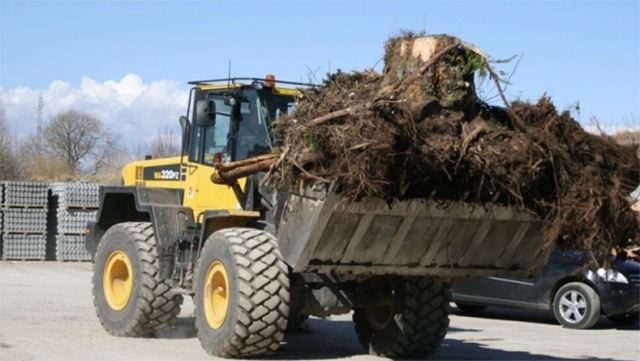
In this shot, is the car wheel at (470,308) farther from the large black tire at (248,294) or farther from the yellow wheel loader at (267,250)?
the large black tire at (248,294)

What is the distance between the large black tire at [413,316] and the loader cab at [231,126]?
1869 millimetres

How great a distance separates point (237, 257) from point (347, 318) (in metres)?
6.26

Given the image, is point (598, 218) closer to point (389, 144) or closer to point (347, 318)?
point (389, 144)

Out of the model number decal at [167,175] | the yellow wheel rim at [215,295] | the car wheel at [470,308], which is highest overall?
the model number decal at [167,175]

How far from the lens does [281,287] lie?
981 centimetres

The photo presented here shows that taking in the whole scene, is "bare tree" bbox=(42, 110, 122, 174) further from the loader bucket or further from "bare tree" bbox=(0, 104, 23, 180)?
the loader bucket

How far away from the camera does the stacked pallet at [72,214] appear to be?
83.1 ft

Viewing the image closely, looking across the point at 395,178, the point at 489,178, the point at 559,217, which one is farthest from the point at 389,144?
the point at 559,217

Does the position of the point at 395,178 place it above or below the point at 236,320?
above

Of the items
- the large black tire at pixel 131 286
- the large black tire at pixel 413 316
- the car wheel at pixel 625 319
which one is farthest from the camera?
the car wheel at pixel 625 319

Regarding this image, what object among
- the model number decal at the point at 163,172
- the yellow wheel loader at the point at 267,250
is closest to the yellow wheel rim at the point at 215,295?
the yellow wheel loader at the point at 267,250

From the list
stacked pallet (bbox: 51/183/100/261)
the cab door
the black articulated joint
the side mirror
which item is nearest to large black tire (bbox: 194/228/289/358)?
the cab door

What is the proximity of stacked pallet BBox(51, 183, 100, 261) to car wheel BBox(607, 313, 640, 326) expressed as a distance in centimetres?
1356

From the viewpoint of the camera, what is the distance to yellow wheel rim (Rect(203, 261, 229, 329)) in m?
10.4
